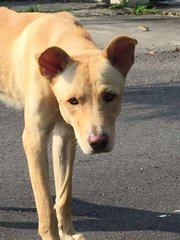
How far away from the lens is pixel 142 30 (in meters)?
14.1

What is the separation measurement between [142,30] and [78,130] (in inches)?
395

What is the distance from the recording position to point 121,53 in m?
4.42

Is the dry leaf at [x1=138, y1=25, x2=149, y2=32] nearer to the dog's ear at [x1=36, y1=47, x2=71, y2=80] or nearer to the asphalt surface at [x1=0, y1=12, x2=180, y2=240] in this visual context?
the asphalt surface at [x1=0, y1=12, x2=180, y2=240]

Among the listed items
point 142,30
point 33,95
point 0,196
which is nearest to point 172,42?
point 142,30

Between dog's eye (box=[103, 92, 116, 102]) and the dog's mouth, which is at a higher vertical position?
dog's eye (box=[103, 92, 116, 102])

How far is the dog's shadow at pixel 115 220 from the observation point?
5.29 m

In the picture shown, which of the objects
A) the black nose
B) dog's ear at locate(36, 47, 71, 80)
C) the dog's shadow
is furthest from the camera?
the dog's shadow

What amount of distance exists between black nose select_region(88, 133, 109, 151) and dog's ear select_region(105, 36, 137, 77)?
485 millimetres

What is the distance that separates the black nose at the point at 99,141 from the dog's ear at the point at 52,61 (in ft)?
1.68

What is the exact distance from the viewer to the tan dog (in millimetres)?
4191

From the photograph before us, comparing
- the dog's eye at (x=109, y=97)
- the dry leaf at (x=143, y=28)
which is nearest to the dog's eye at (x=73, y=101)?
the dog's eye at (x=109, y=97)

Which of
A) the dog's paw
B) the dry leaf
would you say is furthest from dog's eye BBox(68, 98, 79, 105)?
the dry leaf

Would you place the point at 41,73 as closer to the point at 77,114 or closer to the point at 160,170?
the point at 77,114

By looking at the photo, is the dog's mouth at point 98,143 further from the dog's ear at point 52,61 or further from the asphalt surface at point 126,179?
the asphalt surface at point 126,179
